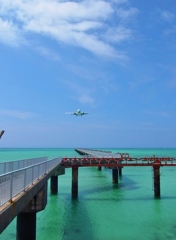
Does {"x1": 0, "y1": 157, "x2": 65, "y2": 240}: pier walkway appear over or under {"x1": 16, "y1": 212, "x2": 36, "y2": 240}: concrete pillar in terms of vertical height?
over

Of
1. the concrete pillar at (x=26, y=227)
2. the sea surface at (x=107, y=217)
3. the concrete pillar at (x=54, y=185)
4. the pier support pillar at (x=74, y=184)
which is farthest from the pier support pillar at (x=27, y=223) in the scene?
the concrete pillar at (x=54, y=185)

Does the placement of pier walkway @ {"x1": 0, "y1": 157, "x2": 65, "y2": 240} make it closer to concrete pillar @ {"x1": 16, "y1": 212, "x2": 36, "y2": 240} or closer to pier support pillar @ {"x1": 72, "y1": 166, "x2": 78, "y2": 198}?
concrete pillar @ {"x1": 16, "y1": 212, "x2": 36, "y2": 240}

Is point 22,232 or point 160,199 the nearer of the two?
point 22,232

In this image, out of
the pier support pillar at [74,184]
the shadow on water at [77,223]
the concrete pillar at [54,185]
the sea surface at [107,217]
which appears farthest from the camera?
the concrete pillar at [54,185]

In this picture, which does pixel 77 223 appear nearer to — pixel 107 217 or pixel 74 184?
pixel 107 217

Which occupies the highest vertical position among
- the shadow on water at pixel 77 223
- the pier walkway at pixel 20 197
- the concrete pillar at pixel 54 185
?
the pier walkway at pixel 20 197

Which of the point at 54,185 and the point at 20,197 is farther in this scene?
the point at 54,185

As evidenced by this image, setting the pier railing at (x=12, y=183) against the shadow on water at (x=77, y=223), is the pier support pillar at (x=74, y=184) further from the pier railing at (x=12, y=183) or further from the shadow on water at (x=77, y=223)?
the pier railing at (x=12, y=183)

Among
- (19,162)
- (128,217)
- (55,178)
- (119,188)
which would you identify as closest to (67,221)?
(128,217)

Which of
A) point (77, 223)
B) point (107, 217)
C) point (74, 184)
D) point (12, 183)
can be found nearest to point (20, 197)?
point (12, 183)

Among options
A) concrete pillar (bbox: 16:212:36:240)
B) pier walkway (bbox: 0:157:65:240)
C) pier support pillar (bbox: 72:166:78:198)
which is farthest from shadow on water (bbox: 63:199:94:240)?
pier walkway (bbox: 0:157:65:240)

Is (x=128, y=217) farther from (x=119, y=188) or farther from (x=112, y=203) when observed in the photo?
(x=119, y=188)
